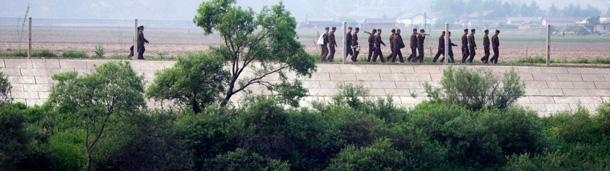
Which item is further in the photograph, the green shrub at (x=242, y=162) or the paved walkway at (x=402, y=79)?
the paved walkway at (x=402, y=79)

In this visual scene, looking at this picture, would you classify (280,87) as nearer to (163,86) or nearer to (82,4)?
(163,86)

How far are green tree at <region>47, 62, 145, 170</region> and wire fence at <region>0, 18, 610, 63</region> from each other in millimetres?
10656

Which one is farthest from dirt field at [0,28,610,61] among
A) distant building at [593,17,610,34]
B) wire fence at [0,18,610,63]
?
distant building at [593,17,610,34]

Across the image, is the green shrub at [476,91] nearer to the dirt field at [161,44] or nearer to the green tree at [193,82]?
the green tree at [193,82]

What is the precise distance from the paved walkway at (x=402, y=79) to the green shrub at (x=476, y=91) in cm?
111

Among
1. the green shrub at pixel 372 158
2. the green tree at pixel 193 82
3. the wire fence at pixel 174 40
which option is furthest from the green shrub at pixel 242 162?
the wire fence at pixel 174 40

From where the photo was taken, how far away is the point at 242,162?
11656 millimetres

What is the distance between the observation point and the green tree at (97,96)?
35.4ft

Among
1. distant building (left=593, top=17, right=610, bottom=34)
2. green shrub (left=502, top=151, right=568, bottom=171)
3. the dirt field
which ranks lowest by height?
green shrub (left=502, top=151, right=568, bottom=171)

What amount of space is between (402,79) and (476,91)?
2.47 metres

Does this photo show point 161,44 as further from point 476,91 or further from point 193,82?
point 193,82

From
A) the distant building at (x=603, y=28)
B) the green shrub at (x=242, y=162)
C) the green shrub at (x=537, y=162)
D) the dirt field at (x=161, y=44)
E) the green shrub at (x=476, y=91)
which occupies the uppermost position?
the distant building at (x=603, y=28)

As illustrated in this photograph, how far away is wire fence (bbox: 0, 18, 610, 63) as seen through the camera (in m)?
24.6

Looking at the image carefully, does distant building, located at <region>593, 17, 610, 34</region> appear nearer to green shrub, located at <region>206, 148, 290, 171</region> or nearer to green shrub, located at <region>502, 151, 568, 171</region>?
green shrub, located at <region>502, 151, 568, 171</region>
